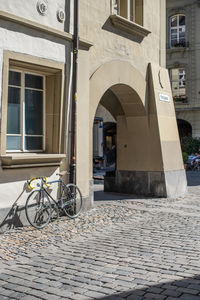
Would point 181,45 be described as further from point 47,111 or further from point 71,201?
point 71,201

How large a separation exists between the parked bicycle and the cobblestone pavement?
0.70ft

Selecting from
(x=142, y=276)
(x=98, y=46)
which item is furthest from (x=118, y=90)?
(x=142, y=276)

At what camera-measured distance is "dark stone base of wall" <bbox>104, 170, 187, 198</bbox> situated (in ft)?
40.3

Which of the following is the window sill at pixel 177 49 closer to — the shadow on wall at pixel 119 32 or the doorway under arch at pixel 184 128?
the doorway under arch at pixel 184 128

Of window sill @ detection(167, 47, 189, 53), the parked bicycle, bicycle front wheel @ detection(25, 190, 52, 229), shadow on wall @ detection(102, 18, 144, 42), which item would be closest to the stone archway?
shadow on wall @ detection(102, 18, 144, 42)

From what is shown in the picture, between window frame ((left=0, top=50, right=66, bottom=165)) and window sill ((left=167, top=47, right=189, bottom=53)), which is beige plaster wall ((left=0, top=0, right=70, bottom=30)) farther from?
window sill ((left=167, top=47, right=189, bottom=53))

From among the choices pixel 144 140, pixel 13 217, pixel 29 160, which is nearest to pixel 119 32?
pixel 144 140

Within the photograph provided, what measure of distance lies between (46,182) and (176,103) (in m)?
24.3

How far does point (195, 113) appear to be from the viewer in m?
30.8

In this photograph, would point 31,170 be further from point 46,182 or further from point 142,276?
point 142,276

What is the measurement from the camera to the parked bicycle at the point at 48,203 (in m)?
7.89

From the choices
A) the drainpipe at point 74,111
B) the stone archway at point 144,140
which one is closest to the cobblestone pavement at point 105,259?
the drainpipe at point 74,111

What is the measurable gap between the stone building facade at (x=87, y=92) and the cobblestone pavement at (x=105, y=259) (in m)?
1.20

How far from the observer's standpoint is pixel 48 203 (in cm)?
817
